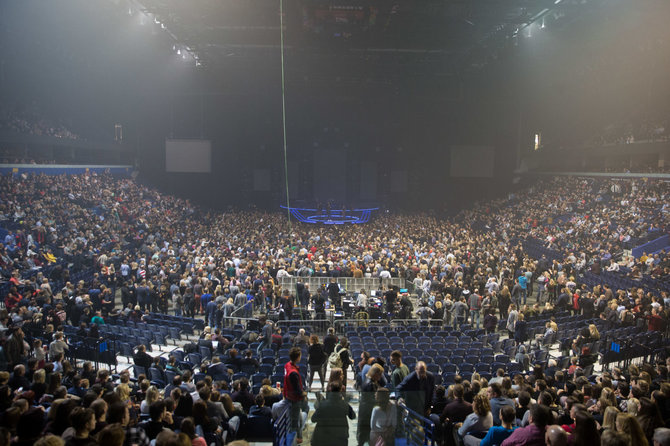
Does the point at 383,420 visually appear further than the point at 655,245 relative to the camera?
No

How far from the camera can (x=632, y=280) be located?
1567cm

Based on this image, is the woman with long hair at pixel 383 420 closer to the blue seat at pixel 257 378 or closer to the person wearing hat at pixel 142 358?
the blue seat at pixel 257 378

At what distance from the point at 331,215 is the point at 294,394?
93.7 feet

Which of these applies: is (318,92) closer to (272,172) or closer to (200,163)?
(272,172)

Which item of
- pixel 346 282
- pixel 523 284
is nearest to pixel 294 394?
pixel 346 282

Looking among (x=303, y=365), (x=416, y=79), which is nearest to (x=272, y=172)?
(x=416, y=79)

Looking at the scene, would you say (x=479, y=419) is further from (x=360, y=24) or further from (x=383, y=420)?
(x=360, y=24)

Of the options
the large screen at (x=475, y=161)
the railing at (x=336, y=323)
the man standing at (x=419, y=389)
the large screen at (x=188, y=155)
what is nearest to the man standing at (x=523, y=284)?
the railing at (x=336, y=323)

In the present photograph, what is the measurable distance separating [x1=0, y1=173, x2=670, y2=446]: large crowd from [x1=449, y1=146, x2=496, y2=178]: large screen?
12.7ft

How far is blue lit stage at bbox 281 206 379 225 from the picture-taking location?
110 feet

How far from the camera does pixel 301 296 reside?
14.9 m

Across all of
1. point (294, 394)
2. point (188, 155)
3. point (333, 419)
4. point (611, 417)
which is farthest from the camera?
point (188, 155)

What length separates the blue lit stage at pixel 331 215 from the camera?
1323 inches

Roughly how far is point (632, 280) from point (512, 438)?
14.5 m
